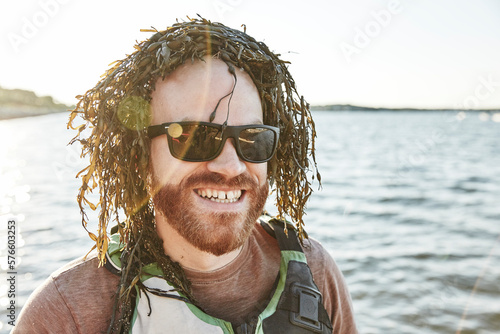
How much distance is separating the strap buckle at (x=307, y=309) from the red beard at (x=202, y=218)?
42 cm

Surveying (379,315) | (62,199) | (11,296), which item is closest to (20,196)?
(62,199)

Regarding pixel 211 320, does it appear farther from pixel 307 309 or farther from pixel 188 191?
pixel 188 191

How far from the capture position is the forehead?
2.40 metres

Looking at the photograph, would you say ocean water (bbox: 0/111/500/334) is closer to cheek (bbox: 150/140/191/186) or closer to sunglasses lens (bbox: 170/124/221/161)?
cheek (bbox: 150/140/191/186)

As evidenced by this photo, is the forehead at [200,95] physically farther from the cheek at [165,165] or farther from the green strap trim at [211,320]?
the green strap trim at [211,320]

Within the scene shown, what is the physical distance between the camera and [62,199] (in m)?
11.9

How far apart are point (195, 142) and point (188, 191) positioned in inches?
10.5

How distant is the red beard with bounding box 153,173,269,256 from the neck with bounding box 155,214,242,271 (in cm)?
8

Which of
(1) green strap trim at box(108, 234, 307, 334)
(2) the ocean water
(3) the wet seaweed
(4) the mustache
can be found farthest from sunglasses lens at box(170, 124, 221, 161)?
(2) the ocean water

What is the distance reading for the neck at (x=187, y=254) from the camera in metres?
2.46

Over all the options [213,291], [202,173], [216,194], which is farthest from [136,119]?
[213,291]

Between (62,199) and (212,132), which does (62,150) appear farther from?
(212,132)

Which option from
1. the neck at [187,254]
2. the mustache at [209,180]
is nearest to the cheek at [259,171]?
the mustache at [209,180]

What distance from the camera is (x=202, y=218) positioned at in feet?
7.82
